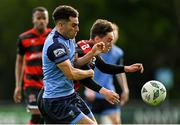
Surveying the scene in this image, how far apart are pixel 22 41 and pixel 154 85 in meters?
3.75

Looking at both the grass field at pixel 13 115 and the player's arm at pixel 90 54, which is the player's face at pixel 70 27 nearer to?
the player's arm at pixel 90 54

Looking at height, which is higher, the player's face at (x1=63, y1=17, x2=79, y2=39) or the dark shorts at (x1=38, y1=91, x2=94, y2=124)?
the player's face at (x1=63, y1=17, x2=79, y2=39)

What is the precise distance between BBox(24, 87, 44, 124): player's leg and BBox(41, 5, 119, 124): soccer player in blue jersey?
314 centimetres

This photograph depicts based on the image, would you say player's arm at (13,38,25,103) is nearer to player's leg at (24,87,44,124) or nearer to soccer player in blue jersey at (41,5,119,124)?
player's leg at (24,87,44,124)

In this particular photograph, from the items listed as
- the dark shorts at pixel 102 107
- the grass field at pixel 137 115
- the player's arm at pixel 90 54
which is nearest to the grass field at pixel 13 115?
the grass field at pixel 137 115

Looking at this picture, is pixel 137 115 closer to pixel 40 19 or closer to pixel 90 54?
pixel 40 19

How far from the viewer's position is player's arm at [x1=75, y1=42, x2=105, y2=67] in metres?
8.45

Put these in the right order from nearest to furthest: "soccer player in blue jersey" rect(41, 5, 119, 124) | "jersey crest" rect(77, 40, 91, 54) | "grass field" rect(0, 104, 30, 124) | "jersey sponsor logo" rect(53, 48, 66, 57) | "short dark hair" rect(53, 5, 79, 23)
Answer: "jersey sponsor logo" rect(53, 48, 66, 57) → "soccer player in blue jersey" rect(41, 5, 119, 124) → "short dark hair" rect(53, 5, 79, 23) → "jersey crest" rect(77, 40, 91, 54) → "grass field" rect(0, 104, 30, 124)

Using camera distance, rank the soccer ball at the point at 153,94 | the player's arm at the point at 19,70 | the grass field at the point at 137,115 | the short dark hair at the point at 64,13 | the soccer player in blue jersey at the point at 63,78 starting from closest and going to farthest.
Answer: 1. the soccer player in blue jersey at the point at 63,78
2. the short dark hair at the point at 64,13
3. the soccer ball at the point at 153,94
4. the player's arm at the point at 19,70
5. the grass field at the point at 137,115

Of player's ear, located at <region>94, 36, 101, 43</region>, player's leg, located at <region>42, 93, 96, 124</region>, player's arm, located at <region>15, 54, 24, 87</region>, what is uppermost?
player's ear, located at <region>94, 36, 101, 43</region>

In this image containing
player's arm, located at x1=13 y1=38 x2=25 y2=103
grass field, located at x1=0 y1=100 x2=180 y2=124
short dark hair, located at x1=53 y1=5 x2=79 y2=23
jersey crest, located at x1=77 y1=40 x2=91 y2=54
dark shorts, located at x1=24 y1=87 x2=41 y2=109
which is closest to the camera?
short dark hair, located at x1=53 y1=5 x2=79 y2=23

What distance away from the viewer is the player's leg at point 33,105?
470 inches

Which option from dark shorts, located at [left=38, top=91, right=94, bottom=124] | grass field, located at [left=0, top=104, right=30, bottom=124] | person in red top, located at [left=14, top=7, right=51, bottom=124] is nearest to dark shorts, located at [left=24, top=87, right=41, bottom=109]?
person in red top, located at [left=14, top=7, right=51, bottom=124]

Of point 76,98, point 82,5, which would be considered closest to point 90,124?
point 76,98
